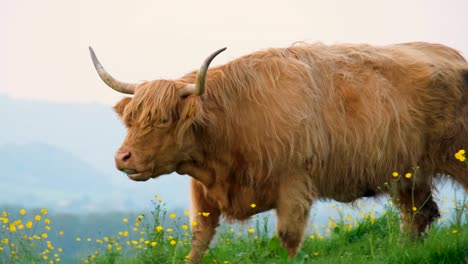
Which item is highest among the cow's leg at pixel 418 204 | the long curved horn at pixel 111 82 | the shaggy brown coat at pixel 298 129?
the long curved horn at pixel 111 82

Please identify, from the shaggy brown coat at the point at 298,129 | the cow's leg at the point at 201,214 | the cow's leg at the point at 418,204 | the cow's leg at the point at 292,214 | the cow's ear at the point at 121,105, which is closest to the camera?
the shaggy brown coat at the point at 298,129

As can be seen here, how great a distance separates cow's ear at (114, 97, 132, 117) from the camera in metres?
7.07

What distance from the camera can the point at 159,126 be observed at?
670 cm

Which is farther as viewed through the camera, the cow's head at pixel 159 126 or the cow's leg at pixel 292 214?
the cow's leg at pixel 292 214

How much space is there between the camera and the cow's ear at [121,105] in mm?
7070

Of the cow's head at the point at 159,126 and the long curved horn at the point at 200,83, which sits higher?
the long curved horn at the point at 200,83

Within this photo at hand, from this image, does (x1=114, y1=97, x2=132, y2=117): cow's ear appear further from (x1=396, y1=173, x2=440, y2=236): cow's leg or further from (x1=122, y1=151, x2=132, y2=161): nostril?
(x1=396, y1=173, x2=440, y2=236): cow's leg

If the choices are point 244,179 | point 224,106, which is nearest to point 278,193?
point 244,179

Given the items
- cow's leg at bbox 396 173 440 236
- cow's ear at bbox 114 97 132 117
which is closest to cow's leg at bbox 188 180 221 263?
cow's ear at bbox 114 97 132 117

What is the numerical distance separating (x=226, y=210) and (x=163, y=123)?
96cm

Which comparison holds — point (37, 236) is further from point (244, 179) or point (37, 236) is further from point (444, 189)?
point (444, 189)

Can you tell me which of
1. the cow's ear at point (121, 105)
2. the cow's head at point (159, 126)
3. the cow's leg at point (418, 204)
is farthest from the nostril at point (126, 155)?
the cow's leg at point (418, 204)

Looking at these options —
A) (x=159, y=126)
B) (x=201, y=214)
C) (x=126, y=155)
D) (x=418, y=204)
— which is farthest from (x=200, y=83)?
(x=418, y=204)

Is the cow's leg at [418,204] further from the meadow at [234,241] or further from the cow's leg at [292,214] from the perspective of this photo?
the cow's leg at [292,214]
